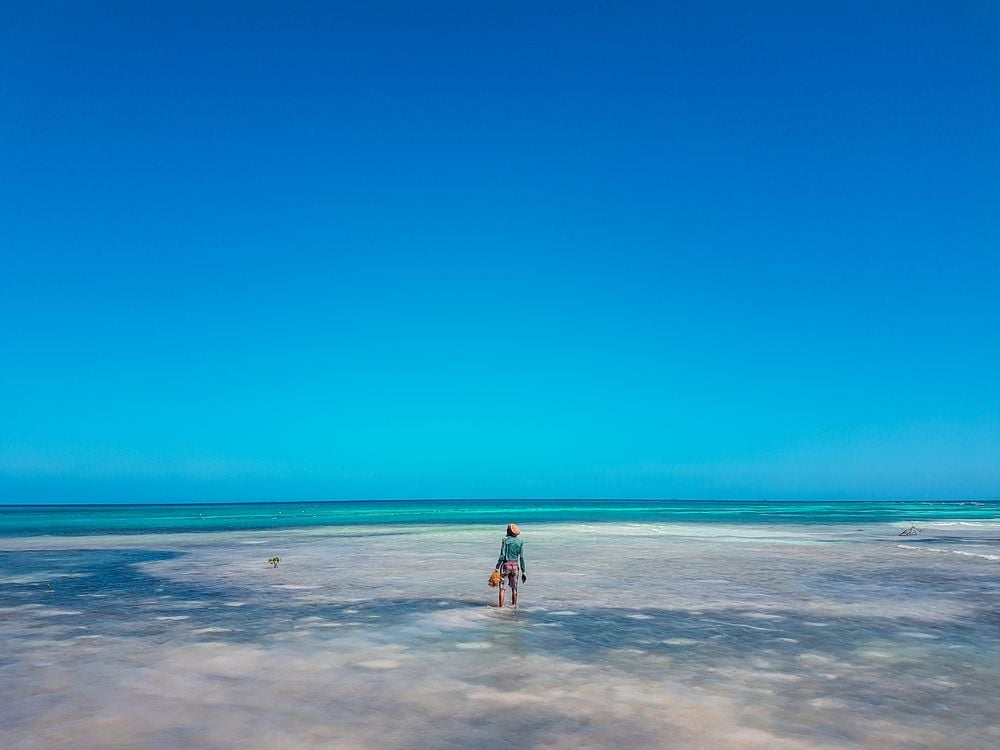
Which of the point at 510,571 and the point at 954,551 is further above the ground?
the point at 510,571

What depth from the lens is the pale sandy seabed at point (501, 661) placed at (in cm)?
800

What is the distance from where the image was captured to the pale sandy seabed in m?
8.00

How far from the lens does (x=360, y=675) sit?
33.7 ft

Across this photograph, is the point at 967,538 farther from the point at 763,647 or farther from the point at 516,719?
the point at 516,719

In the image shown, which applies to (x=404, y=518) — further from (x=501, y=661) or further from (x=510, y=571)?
(x=501, y=661)

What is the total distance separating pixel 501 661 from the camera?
36.2ft

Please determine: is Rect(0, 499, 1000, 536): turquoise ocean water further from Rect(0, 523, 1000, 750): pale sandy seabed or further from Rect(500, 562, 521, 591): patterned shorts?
Rect(500, 562, 521, 591): patterned shorts

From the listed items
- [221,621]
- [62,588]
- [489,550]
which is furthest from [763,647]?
[489,550]

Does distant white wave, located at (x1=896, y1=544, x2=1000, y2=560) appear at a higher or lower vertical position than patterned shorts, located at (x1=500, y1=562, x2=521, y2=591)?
lower

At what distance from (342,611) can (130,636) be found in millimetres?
4095

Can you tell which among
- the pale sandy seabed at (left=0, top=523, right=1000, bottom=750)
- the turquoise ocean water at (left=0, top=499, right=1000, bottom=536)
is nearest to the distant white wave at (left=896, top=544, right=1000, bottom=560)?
the pale sandy seabed at (left=0, top=523, right=1000, bottom=750)

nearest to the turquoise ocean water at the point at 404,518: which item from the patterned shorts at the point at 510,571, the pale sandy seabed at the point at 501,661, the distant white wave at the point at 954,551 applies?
the distant white wave at the point at 954,551

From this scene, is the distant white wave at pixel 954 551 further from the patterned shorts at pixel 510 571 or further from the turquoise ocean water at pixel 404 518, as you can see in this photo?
the turquoise ocean water at pixel 404 518

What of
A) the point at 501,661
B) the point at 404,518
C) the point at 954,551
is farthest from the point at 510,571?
the point at 404,518
